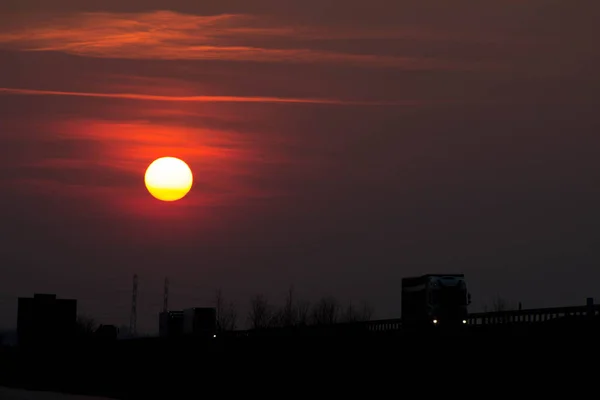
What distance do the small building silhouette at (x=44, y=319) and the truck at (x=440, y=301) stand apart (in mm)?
88874

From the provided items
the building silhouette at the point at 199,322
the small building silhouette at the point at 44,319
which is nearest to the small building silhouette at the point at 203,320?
the building silhouette at the point at 199,322

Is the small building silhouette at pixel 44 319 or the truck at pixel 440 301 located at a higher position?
the small building silhouette at pixel 44 319

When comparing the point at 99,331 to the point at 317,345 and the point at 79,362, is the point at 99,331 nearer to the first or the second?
the point at 79,362

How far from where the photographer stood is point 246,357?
94.8 m

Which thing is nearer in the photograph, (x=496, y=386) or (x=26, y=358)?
(x=496, y=386)

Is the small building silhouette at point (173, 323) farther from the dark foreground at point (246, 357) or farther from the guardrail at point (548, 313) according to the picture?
the guardrail at point (548, 313)

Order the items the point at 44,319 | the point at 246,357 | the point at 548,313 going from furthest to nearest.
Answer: the point at 44,319 < the point at 246,357 < the point at 548,313

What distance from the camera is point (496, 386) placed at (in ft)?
205

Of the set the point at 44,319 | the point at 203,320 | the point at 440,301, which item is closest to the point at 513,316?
the point at 440,301

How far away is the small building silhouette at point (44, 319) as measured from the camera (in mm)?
156250

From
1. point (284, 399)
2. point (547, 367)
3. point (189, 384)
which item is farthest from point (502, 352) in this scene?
point (189, 384)

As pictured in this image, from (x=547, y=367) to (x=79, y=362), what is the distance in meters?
91.5

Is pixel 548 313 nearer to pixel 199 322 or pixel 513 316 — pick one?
pixel 513 316

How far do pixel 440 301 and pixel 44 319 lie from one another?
92930 mm
